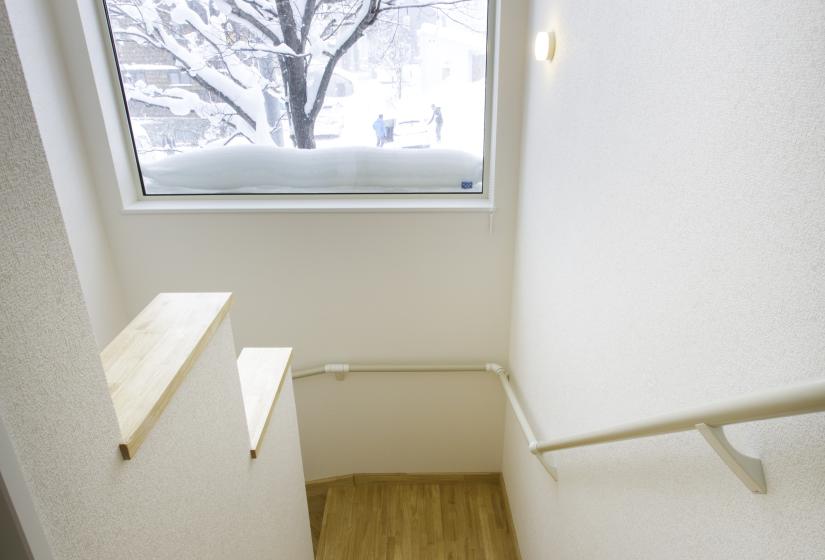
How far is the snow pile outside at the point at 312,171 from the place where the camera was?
2.62m

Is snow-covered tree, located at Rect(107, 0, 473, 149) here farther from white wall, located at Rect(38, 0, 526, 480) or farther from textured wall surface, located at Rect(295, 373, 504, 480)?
textured wall surface, located at Rect(295, 373, 504, 480)

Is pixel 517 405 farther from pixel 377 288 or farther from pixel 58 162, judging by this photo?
pixel 58 162

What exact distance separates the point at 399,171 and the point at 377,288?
619 mm

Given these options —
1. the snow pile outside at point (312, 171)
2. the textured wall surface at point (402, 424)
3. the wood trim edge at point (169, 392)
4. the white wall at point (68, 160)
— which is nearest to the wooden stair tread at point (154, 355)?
the wood trim edge at point (169, 392)

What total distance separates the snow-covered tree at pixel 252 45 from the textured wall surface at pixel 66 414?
1714mm

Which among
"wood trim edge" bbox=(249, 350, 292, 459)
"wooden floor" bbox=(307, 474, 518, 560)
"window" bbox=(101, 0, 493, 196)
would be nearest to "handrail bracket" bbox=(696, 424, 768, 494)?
"wood trim edge" bbox=(249, 350, 292, 459)

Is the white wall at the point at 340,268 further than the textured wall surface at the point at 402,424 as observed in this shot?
No

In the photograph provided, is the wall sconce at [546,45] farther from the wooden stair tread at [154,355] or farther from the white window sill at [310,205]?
the wooden stair tread at [154,355]

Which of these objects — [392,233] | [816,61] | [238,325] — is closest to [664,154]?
[816,61]

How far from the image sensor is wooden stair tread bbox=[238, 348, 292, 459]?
1580 millimetres

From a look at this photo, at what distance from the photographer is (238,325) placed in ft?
9.18

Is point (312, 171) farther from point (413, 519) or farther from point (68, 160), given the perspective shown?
A: point (413, 519)

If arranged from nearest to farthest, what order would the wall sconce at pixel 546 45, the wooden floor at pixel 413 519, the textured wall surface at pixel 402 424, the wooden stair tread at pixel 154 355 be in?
the wooden stair tread at pixel 154 355 → the wall sconce at pixel 546 45 → the wooden floor at pixel 413 519 → the textured wall surface at pixel 402 424

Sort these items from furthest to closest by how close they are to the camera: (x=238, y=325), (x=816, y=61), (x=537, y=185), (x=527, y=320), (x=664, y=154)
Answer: (x=238, y=325) → (x=527, y=320) → (x=537, y=185) → (x=664, y=154) → (x=816, y=61)
